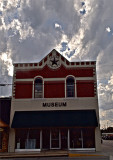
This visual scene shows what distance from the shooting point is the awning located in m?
20.9

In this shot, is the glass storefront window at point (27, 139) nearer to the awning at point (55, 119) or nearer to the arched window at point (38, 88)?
the awning at point (55, 119)

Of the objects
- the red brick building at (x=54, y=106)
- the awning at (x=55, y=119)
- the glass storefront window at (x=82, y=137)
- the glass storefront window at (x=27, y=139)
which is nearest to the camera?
the awning at (x=55, y=119)

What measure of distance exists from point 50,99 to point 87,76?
188 inches

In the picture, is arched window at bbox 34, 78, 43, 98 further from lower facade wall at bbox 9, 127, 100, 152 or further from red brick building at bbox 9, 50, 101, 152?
lower facade wall at bbox 9, 127, 100, 152

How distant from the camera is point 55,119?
21438 mm

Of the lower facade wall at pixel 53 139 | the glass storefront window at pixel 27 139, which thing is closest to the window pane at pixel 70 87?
the lower facade wall at pixel 53 139

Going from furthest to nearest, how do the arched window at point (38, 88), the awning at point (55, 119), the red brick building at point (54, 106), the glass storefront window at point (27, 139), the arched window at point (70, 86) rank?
the arched window at point (38, 88) < the arched window at point (70, 86) < the glass storefront window at point (27, 139) < the red brick building at point (54, 106) < the awning at point (55, 119)

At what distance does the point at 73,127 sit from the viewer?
2073 centimetres

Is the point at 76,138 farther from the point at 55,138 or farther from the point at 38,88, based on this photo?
the point at 38,88

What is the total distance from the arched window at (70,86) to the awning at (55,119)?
2.01 metres

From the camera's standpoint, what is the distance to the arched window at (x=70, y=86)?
915 inches

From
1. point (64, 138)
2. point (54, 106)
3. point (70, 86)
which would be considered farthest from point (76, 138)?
point (70, 86)

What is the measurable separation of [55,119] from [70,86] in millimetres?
4151

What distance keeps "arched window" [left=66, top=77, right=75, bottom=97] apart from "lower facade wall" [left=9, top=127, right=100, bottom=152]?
12.4 ft
